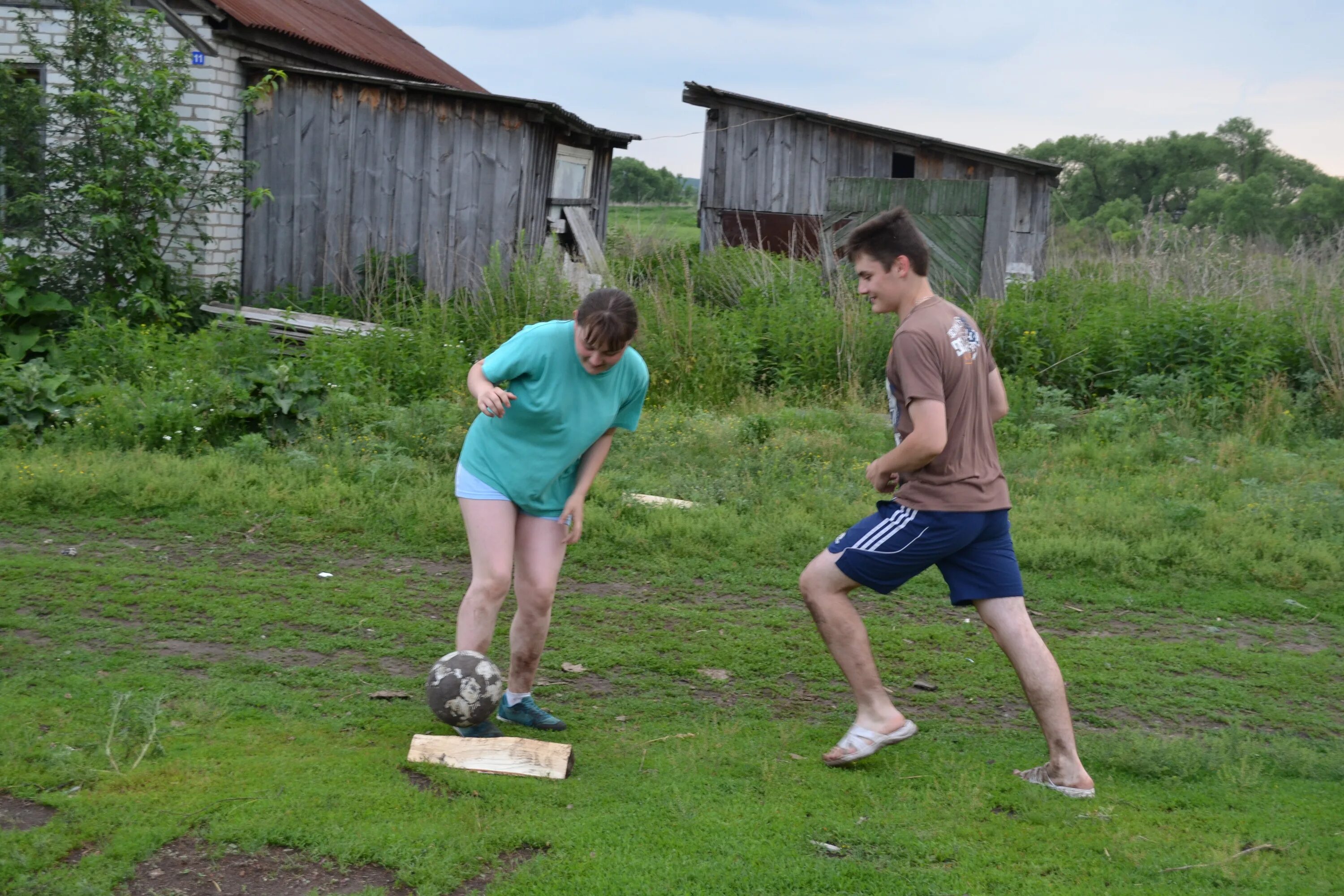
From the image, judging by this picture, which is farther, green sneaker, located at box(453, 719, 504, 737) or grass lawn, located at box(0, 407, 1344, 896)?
green sneaker, located at box(453, 719, 504, 737)

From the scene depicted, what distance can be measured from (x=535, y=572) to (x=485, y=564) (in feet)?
0.80

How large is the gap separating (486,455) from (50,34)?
11.4m

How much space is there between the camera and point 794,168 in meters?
19.8

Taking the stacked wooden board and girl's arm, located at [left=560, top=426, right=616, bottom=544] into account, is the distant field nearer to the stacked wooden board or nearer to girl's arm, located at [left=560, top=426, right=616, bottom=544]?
the stacked wooden board

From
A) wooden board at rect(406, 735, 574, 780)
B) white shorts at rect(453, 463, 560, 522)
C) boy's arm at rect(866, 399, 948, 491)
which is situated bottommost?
wooden board at rect(406, 735, 574, 780)

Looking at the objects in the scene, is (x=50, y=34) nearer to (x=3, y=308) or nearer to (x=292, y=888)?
(x=3, y=308)

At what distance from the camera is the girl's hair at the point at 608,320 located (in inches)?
159

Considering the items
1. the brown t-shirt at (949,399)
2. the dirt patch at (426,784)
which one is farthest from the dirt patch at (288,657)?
the brown t-shirt at (949,399)

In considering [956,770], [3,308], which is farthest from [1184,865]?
[3,308]

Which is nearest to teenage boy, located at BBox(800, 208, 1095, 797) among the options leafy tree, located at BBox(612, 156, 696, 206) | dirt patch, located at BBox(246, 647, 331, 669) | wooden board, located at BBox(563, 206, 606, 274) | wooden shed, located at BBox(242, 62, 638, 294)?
dirt patch, located at BBox(246, 647, 331, 669)

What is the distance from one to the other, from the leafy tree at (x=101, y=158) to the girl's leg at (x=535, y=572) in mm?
8154

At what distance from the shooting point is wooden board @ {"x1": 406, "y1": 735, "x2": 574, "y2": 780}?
13.4 ft

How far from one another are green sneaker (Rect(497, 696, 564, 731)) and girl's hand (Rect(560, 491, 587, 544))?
2.48ft

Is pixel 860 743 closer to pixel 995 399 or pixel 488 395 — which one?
pixel 995 399
